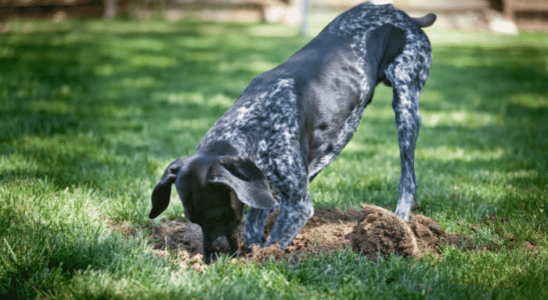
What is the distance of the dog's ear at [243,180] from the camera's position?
7.60 feet

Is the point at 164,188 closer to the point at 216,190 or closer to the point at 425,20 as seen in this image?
the point at 216,190

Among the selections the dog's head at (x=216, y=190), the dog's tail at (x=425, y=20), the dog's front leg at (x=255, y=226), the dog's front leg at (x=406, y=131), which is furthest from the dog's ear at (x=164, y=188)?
the dog's tail at (x=425, y=20)

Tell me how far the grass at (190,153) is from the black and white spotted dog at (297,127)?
1.11 ft

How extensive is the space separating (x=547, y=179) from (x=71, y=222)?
4.13 meters

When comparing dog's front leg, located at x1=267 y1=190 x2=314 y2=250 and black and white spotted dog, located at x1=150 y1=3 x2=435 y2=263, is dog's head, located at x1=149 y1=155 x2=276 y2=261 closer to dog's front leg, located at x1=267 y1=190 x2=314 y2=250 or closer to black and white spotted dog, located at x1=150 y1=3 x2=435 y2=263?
black and white spotted dog, located at x1=150 y1=3 x2=435 y2=263

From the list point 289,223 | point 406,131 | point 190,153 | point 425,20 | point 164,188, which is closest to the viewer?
point 164,188

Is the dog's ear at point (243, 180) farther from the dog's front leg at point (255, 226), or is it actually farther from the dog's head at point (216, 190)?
the dog's front leg at point (255, 226)

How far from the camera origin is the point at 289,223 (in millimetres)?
2854

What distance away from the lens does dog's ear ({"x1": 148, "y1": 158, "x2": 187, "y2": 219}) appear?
2521 millimetres

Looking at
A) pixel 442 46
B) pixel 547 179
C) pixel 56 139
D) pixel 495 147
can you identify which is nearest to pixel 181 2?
pixel 442 46

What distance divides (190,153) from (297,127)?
2.47 m

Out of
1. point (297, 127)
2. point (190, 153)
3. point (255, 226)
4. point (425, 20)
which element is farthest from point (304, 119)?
point (190, 153)

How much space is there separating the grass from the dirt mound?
0.40 ft

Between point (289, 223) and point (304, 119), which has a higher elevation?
point (304, 119)
